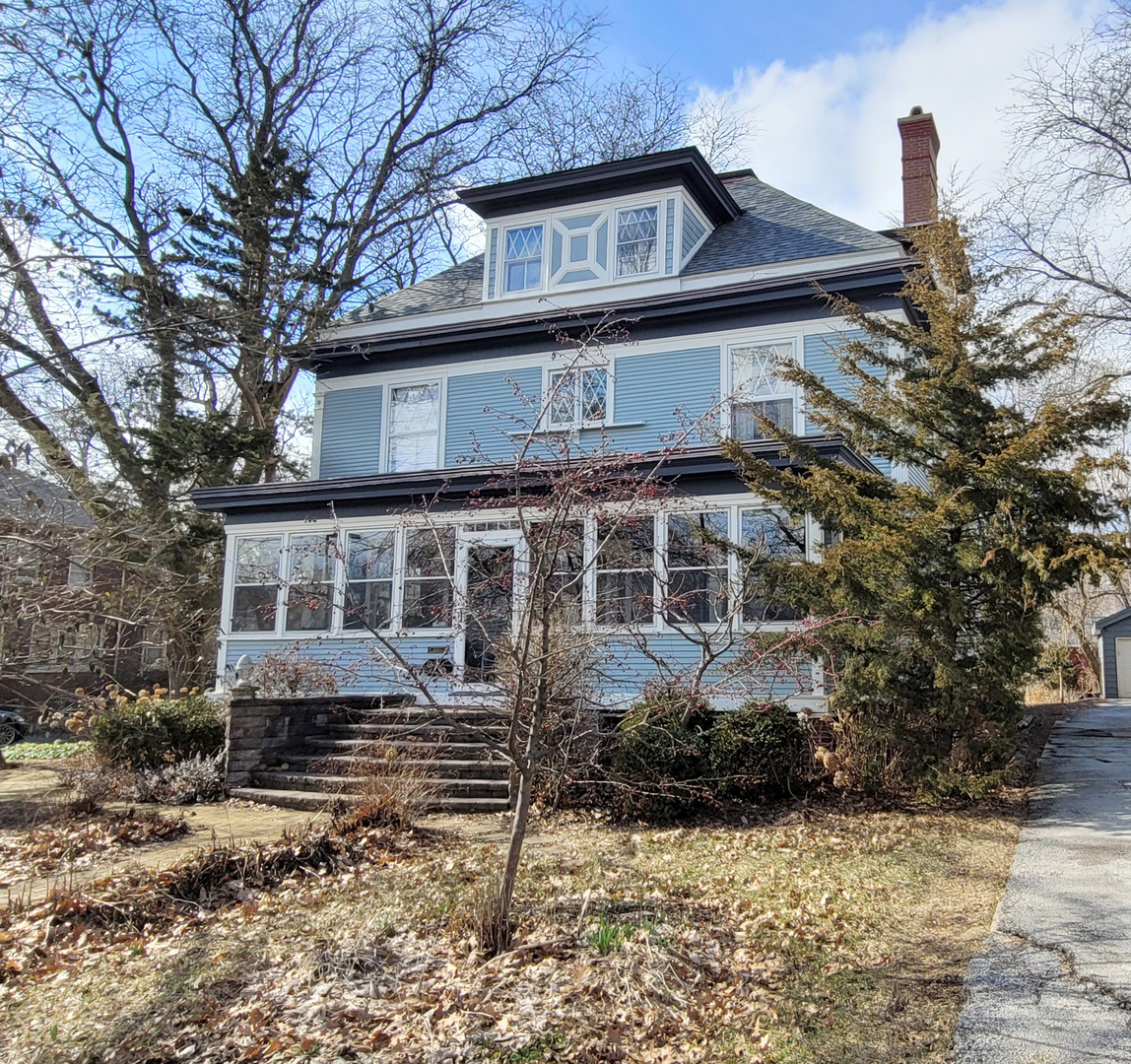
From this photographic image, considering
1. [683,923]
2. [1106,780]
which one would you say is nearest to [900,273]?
[1106,780]

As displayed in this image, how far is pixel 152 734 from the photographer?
38.7 ft

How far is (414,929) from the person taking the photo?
5723 millimetres

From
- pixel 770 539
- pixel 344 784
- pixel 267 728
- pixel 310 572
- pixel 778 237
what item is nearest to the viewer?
pixel 344 784

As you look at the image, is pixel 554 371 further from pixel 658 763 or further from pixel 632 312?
pixel 658 763

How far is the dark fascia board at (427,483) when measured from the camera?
11805 mm

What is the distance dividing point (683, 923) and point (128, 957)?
10.7ft

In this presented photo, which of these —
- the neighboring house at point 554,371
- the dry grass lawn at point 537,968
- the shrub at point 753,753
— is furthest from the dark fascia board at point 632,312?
the dry grass lawn at point 537,968

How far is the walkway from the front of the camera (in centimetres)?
410

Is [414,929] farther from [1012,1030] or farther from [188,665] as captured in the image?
[188,665]

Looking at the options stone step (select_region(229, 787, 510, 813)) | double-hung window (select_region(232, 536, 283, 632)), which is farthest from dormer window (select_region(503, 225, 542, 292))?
stone step (select_region(229, 787, 510, 813))

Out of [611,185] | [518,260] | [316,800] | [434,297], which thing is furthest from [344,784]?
[611,185]

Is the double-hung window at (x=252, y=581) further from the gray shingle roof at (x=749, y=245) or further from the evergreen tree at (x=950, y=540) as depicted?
the evergreen tree at (x=950, y=540)

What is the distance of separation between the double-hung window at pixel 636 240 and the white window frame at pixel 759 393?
6.93ft

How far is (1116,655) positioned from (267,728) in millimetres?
27444
